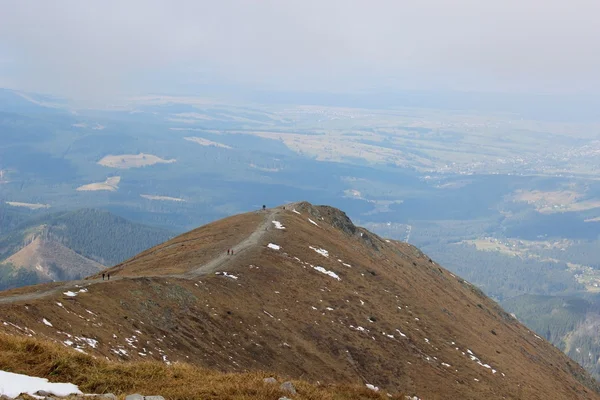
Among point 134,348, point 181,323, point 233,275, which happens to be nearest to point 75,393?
point 134,348

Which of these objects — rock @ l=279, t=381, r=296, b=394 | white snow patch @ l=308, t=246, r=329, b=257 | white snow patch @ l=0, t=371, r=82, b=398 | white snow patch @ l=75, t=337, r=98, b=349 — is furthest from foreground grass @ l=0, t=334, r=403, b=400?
white snow patch @ l=308, t=246, r=329, b=257

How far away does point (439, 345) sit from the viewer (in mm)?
65062

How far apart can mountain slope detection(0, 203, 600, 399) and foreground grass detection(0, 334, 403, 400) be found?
37.5 ft

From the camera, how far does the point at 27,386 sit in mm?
18562

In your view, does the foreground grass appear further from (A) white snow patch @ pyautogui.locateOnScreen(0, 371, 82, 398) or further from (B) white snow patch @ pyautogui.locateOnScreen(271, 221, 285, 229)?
(B) white snow patch @ pyautogui.locateOnScreen(271, 221, 285, 229)

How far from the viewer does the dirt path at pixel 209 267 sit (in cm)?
4272

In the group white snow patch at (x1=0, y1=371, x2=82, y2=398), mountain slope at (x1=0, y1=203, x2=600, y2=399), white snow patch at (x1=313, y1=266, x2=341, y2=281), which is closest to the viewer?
white snow patch at (x1=0, y1=371, x2=82, y2=398)

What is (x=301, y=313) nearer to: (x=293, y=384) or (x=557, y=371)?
(x=293, y=384)

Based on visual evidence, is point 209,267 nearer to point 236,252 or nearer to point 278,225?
point 236,252

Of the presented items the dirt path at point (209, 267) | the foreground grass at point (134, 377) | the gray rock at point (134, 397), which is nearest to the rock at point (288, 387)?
the foreground grass at point (134, 377)

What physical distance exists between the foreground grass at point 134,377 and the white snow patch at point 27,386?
62cm

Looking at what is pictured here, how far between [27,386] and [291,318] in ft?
127

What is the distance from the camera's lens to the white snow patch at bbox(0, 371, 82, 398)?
1798 centimetres

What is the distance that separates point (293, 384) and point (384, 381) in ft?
108
